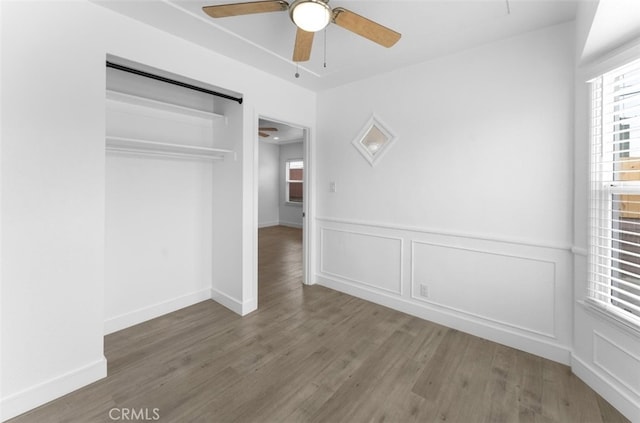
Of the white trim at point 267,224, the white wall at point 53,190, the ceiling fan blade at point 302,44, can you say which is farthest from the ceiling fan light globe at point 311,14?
the white trim at point 267,224

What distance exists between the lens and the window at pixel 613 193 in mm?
1743

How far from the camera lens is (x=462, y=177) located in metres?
2.61

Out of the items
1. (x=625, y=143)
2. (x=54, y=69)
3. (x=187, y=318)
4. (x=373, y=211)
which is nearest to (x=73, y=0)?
(x=54, y=69)

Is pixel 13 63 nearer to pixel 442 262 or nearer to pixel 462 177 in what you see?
pixel 462 177

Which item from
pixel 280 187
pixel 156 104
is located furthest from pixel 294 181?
pixel 156 104

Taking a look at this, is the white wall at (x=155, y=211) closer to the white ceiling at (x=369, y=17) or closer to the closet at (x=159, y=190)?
the closet at (x=159, y=190)

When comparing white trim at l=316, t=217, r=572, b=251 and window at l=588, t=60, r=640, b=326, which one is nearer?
window at l=588, t=60, r=640, b=326

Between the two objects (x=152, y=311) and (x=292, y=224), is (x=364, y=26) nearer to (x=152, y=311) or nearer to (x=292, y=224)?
(x=152, y=311)

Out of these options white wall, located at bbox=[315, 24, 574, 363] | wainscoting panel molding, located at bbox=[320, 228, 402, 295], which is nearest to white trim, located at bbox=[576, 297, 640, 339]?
white wall, located at bbox=[315, 24, 574, 363]

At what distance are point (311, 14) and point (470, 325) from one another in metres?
2.84

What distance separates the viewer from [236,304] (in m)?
3.01

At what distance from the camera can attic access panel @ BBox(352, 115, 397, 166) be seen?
3.11m

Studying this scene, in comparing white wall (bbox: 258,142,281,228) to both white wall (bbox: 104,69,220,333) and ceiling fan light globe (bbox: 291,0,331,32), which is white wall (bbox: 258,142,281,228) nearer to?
white wall (bbox: 104,69,220,333)

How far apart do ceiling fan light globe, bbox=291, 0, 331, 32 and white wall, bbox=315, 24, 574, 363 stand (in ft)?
5.18
